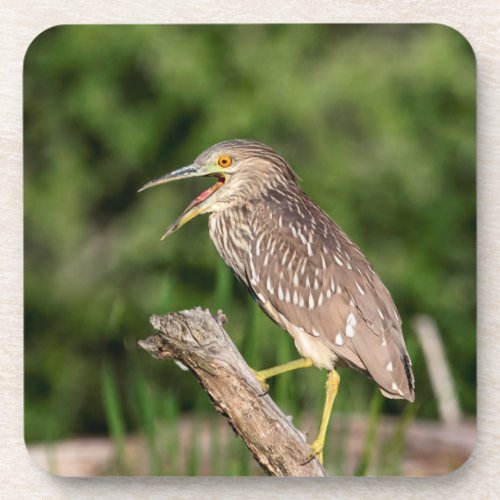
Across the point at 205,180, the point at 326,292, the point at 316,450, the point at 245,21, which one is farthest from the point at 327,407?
the point at 245,21

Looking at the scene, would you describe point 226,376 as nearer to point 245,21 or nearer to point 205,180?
point 205,180

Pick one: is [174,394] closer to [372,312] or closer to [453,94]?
[372,312]

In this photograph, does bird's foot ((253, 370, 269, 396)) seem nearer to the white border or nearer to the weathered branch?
the weathered branch

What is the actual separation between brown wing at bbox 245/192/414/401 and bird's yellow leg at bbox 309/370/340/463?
97mm

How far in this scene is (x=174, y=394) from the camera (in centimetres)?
343

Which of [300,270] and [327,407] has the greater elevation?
[300,270]

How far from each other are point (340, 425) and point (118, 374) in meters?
0.68

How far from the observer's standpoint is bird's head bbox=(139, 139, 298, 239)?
3281 mm

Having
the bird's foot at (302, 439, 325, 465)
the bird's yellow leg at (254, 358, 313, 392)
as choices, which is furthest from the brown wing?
the bird's foot at (302, 439, 325, 465)

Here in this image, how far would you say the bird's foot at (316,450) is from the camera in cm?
317

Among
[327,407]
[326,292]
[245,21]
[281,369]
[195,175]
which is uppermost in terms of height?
[245,21]

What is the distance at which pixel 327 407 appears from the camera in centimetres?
327

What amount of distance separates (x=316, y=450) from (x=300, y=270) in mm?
504

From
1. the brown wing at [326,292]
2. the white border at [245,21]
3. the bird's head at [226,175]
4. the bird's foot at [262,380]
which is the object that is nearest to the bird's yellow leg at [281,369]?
the bird's foot at [262,380]
